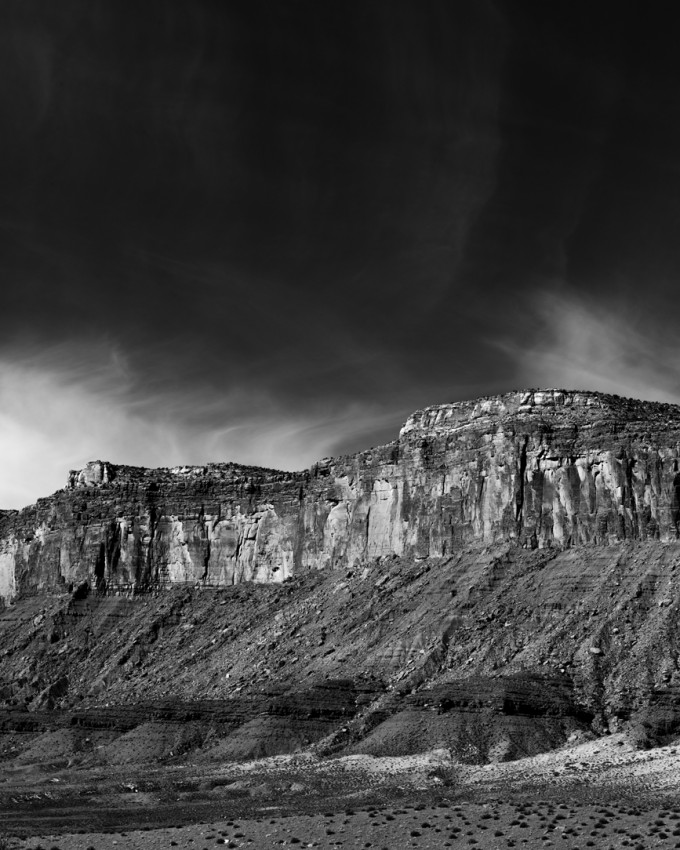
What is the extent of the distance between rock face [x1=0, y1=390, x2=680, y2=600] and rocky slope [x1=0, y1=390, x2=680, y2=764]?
0.21m

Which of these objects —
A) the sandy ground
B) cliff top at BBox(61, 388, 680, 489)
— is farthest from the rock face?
the sandy ground

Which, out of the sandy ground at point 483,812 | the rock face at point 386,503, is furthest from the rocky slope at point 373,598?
the sandy ground at point 483,812

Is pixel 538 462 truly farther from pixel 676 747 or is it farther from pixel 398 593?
pixel 676 747

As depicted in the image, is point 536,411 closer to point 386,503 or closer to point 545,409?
point 545,409

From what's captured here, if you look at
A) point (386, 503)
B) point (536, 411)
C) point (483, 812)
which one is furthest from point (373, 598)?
point (483, 812)

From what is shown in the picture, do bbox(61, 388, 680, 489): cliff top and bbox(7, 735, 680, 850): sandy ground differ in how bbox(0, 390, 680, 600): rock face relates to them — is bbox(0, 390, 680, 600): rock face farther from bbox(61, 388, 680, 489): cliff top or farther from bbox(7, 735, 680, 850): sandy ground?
bbox(7, 735, 680, 850): sandy ground

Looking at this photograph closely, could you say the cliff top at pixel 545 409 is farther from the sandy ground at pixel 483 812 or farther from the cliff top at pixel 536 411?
the sandy ground at pixel 483 812

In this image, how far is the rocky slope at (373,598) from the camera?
9369 centimetres

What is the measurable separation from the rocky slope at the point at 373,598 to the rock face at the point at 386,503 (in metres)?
0.21

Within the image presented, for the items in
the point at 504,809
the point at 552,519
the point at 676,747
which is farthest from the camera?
the point at 552,519

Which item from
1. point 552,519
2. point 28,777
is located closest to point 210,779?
point 28,777

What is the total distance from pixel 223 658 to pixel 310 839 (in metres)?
63.7

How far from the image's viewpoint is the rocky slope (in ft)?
307

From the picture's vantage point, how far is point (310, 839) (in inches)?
2335
